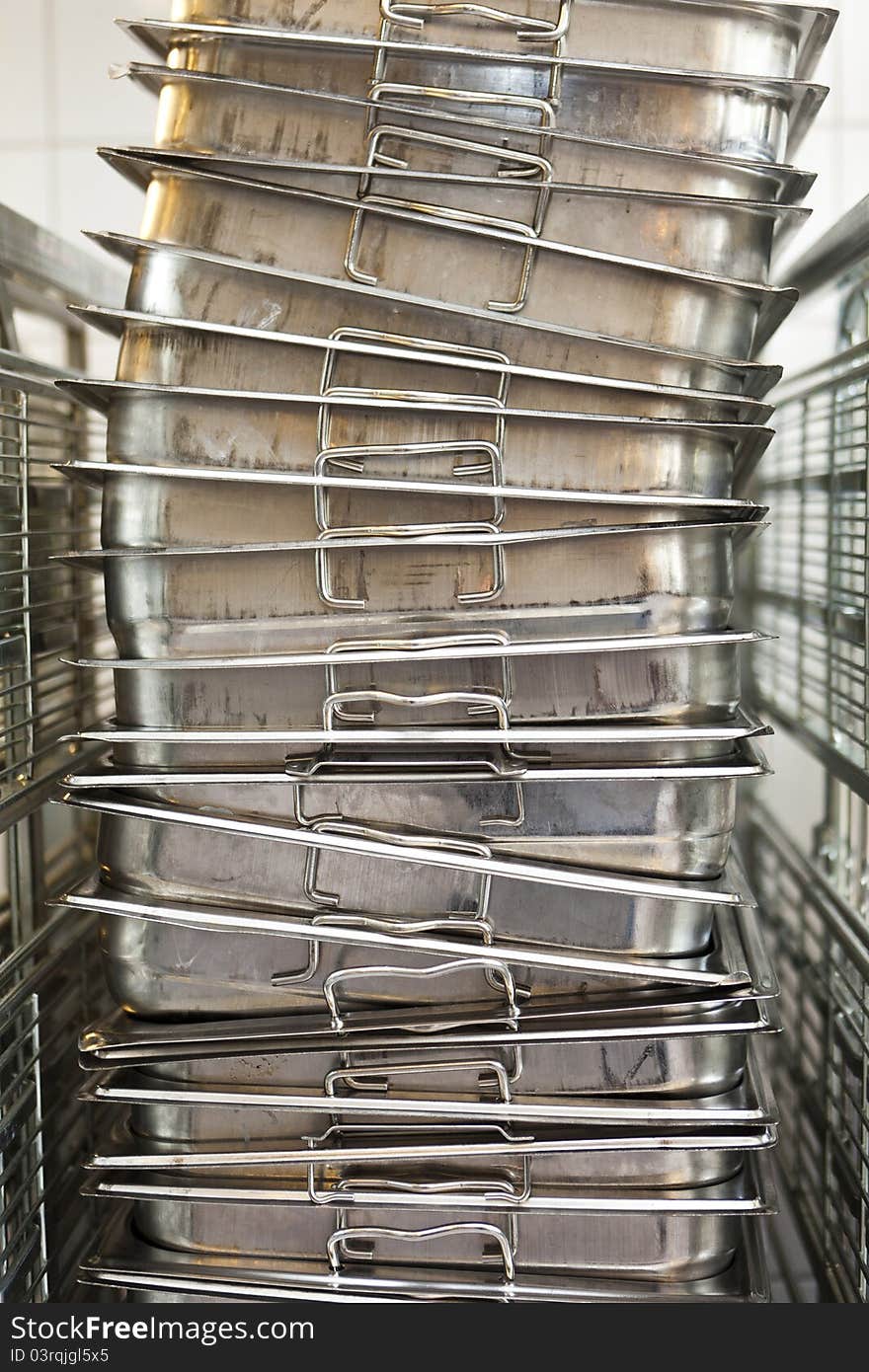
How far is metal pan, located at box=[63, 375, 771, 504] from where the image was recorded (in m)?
0.69

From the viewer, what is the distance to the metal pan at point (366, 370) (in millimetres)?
688

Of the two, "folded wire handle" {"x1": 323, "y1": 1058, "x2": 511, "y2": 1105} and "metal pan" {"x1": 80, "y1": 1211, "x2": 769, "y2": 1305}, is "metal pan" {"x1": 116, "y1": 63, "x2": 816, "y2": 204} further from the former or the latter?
"metal pan" {"x1": 80, "y1": 1211, "x2": 769, "y2": 1305}

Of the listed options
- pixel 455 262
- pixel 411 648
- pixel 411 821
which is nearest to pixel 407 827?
pixel 411 821

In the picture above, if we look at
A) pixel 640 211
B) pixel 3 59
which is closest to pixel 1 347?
pixel 640 211

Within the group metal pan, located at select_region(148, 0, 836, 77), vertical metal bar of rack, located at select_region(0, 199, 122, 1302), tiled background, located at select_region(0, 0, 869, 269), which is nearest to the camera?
metal pan, located at select_region(148, 0, 836, 77)

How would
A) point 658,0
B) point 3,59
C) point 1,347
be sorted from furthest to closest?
point 3,59
point 1,347
point 658,0

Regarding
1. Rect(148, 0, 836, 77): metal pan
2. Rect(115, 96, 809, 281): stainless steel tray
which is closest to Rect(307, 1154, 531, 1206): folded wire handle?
Rect(115, 96, 809, 281): stainless steel tray

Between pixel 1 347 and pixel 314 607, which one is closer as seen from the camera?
pixel 314 607

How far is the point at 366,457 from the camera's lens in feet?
2.31

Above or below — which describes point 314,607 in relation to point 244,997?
above

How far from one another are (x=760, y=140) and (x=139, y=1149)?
724 millimetres

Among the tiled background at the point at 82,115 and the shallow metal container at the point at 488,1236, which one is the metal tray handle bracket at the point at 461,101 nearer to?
the shallow metal container at the point at 488,1236

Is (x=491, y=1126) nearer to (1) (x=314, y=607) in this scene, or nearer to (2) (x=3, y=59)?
(1) (x=314, y=607)

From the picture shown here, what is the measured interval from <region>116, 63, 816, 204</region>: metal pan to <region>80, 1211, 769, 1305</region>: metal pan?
0.65 metres
